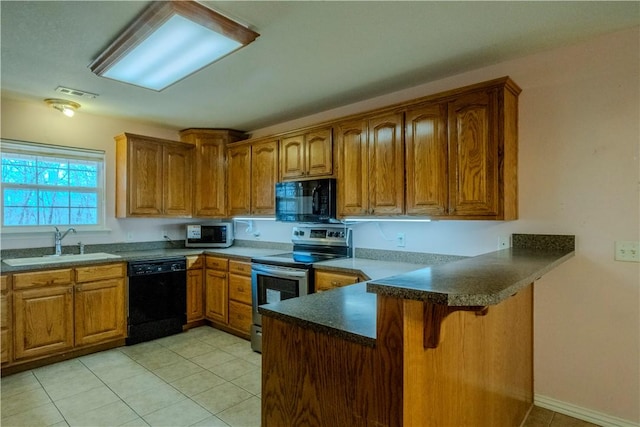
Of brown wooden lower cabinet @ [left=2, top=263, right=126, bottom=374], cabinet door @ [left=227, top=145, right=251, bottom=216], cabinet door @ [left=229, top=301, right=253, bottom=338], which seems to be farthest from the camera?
cabinet door @ [left=227, top=145, right=251, bottom=216]

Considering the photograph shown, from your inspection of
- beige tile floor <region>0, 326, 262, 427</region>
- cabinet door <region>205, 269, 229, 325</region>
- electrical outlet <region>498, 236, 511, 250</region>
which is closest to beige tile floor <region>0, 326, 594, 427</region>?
beige tile floor <region>0, 326, 262, 427</region>

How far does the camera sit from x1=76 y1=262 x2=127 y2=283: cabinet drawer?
3281 mm

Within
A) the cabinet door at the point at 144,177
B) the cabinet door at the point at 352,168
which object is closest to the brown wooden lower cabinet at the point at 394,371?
the cabinet door at the point at 352,168

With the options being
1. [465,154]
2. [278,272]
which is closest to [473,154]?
[465,154]

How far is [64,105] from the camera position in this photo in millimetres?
3396

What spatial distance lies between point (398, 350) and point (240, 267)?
9.64 feet

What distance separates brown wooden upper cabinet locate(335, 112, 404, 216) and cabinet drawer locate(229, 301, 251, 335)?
152 centimetres

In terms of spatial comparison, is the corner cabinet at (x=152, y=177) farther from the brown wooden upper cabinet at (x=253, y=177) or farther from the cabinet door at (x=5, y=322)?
the cabinet door at (x=5, y=322)

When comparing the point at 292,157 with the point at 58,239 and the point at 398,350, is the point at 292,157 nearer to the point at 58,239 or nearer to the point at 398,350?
the point at 58,239

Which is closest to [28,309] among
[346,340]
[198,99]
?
[198,99]

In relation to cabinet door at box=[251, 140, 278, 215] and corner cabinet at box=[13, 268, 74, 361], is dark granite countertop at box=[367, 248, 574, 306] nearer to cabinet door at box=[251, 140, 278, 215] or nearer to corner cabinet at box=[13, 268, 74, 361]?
cabinet door at box=[251, 140, 278, 215]

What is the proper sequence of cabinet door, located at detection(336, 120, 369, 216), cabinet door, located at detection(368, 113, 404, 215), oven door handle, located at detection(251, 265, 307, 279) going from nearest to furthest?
cabinet door, located at detection(368, 113, 404, 215) → cabinet door, located at detection(336, 120, 369, 216) → oven door handle, located at detection(251, 265, 307, 279)

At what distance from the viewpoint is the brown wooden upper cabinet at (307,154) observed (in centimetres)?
336

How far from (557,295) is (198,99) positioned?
3.39 meters
